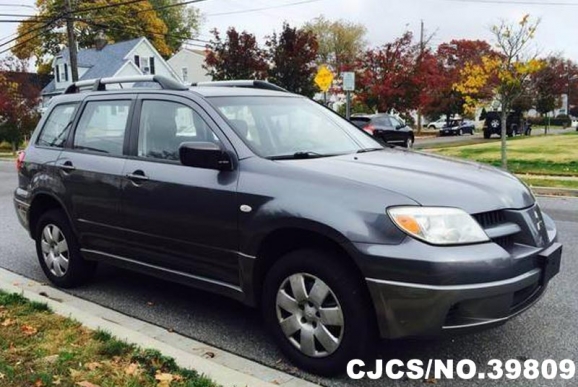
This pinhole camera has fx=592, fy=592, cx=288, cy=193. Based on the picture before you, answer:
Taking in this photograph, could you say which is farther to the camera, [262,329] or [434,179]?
[262,329]

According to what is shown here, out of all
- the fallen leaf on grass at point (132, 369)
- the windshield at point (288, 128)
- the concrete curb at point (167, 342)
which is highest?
the windshield at point (288, 128)

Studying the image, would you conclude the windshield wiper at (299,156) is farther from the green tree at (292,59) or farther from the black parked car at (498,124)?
the black parked car at (498,124)

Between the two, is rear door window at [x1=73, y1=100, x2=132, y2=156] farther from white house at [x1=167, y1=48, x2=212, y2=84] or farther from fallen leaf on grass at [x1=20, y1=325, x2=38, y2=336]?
white house at [x1=167, y1=48, x2=212, y2=84]

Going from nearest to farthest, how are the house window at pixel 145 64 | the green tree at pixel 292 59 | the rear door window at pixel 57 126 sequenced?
the rear door window at pixel 57 126
the green tree at pixel 292 59
the house window at pixel 145 64

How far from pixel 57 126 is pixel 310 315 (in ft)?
11.2

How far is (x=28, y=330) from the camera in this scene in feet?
13.7

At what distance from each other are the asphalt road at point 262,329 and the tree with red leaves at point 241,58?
22675 mm

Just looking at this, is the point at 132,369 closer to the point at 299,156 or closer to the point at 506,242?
the point at 299,156

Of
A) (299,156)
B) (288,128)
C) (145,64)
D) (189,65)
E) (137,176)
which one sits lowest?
(137,176)

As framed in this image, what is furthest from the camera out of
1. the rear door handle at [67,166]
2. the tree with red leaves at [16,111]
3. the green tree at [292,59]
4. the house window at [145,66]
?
the house window at [145,66]

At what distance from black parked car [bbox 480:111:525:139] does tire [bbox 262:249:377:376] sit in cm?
3021

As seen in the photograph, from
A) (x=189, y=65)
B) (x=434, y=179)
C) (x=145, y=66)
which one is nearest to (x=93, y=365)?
(x=434, y=179)

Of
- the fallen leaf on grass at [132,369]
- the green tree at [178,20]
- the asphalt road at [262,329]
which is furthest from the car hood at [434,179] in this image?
the green tree at [178,20]

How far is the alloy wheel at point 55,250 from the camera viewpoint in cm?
543
